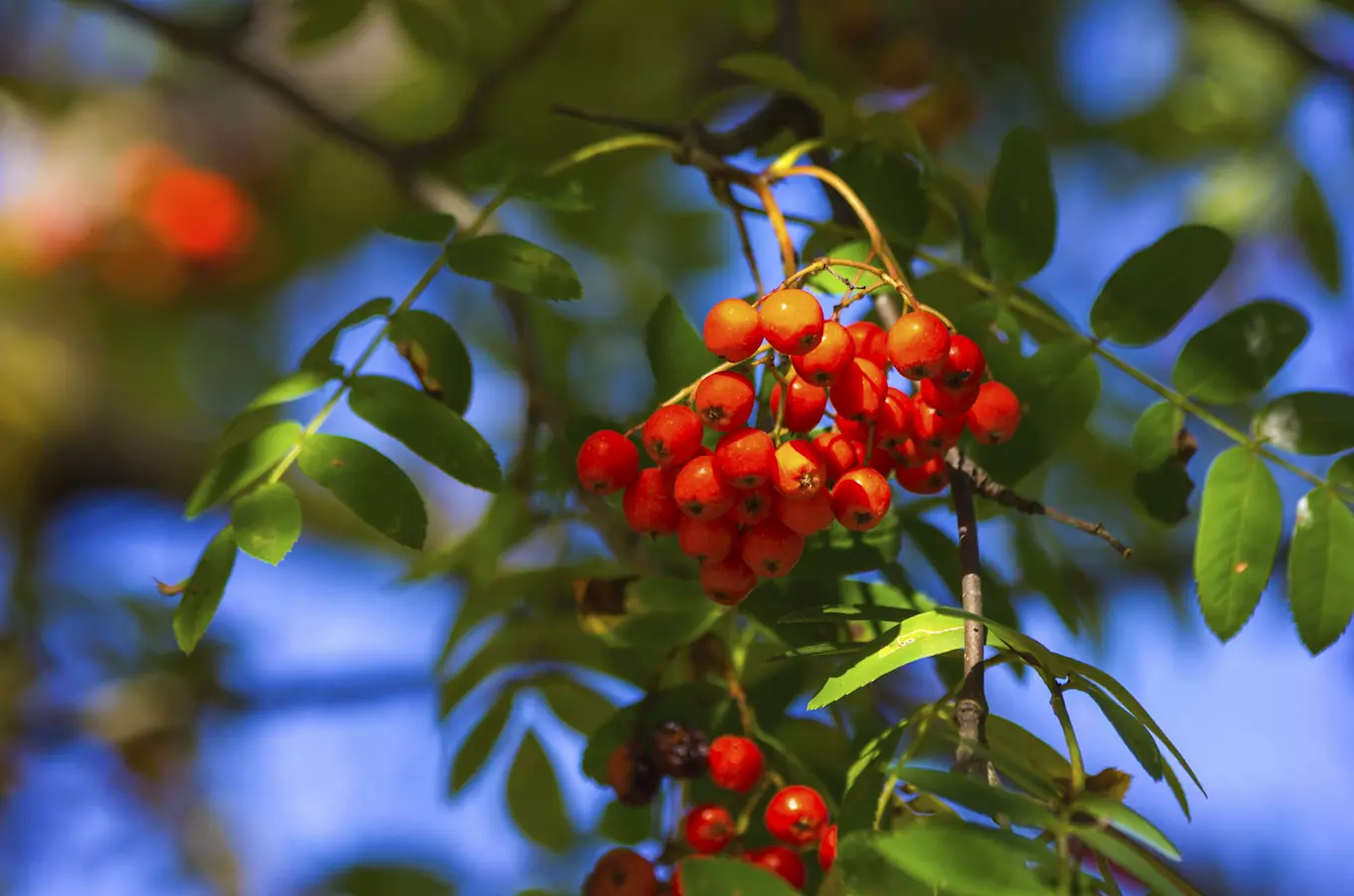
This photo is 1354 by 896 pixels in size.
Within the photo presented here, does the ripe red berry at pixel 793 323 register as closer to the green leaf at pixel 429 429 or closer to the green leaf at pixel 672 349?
the green leaf at pixel 672 349

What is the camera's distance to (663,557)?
4.55ft

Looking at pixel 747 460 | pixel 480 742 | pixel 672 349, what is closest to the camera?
pixel 747 460

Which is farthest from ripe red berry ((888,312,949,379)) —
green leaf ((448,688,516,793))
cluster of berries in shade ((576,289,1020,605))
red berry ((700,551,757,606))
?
green leaf ((448,688,516,793))

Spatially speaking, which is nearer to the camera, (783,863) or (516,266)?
(783,863)

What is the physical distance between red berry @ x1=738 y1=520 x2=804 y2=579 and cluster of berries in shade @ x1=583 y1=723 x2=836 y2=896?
0.74 ft

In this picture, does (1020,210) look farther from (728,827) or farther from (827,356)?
(728,827)

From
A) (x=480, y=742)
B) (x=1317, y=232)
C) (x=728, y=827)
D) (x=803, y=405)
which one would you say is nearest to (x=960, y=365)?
(x=803, y=405)

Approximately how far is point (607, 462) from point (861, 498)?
0.74 feet

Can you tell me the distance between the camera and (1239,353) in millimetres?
1245

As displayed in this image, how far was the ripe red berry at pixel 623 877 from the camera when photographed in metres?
1.10

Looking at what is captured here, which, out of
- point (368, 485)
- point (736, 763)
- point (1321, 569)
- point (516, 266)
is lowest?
point (736, 763)

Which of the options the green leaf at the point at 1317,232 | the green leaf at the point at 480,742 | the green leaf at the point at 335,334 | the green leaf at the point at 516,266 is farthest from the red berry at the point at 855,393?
the green leaf at the point at 1317,232

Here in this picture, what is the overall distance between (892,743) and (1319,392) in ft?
2.07

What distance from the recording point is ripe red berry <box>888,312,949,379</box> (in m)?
0.94
